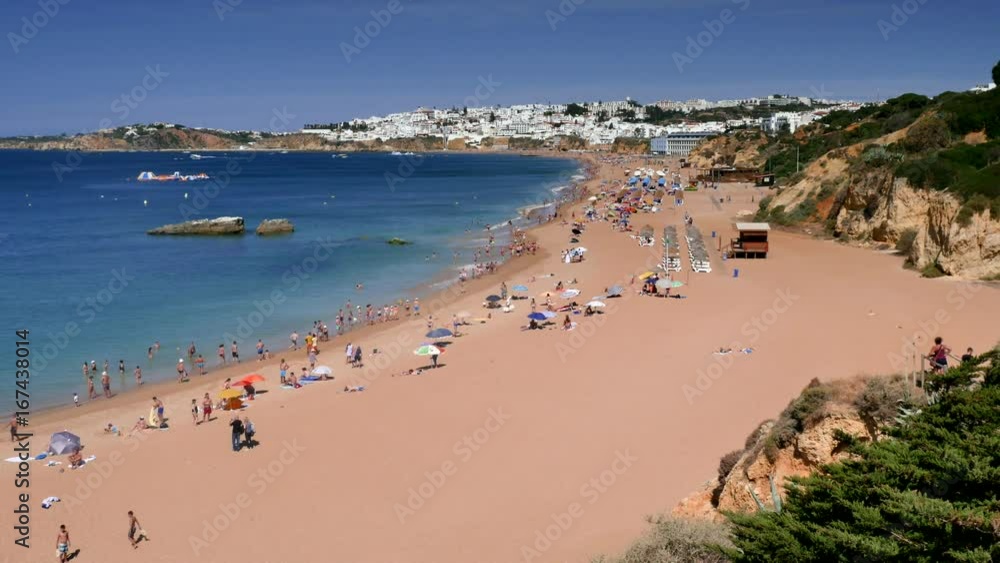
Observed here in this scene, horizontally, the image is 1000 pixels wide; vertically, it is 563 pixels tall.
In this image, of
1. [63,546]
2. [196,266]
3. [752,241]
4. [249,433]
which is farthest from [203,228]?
[63,546]

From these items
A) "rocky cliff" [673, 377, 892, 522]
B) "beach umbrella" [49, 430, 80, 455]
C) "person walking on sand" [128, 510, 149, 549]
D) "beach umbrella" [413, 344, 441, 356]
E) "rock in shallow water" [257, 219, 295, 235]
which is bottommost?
"person walking on sand" [128, 510, 149, 549]

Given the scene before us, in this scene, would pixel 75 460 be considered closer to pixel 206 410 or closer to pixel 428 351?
pixel 206 410

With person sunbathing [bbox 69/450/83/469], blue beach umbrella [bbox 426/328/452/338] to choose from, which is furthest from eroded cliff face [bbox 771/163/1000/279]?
person sunbathing [bbox 69/450/83/469]

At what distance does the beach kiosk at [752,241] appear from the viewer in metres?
29.9

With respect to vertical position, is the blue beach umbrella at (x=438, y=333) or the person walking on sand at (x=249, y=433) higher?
the blue beach umbrella at (x=438, y=333)

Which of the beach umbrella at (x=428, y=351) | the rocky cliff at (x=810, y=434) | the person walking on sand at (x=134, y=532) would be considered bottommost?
the person walking on sand at (x=134, y=532)

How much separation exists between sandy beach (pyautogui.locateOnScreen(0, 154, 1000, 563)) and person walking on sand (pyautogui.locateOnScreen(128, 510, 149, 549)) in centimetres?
20

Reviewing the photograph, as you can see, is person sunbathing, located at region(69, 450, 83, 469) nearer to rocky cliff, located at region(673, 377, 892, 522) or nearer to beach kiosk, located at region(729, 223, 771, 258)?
rocky cliff, located at region(673, 377, 892, 522)

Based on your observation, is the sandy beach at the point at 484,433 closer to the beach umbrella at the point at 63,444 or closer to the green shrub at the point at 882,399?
the beach umbrella at the point at 63,444

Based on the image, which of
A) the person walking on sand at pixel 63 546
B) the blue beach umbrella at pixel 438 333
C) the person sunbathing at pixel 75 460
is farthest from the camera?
the blue beach umbrella at pixel 438 333

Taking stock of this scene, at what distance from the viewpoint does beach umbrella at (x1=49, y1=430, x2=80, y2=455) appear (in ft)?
43.9

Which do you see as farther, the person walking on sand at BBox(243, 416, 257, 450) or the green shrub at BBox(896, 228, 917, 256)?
the green shrub at BBox(896, 228, 917, 256)

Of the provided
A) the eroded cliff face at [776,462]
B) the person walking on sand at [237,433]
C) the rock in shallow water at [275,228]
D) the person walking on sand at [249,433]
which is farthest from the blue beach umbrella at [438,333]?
the rock in shallow water at [275,228]

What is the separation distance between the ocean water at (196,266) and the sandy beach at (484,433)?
334cm
